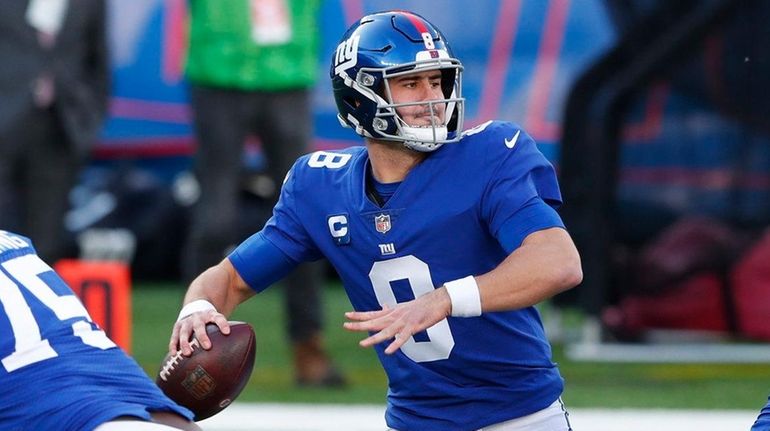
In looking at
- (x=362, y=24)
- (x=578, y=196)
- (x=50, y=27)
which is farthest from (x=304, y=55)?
(x=362, y=24)

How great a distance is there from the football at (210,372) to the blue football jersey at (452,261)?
1.08 ft

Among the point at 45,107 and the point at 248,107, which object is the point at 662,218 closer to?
the point at 248,107

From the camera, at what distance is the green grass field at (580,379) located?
6047 millimetres

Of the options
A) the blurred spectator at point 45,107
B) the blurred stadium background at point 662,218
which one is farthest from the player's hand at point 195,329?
the blurred spectator at point 45,107

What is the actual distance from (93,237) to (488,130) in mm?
5633

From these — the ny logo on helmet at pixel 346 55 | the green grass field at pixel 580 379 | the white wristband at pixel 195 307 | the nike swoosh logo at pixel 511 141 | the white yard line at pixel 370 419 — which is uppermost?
the ny logo on helmet at pixel 346 55

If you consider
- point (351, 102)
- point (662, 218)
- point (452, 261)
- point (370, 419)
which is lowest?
point (370, 419)

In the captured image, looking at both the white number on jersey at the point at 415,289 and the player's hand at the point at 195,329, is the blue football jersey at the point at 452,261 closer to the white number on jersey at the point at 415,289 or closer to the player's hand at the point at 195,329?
the white number on jersey at the point at 415,289

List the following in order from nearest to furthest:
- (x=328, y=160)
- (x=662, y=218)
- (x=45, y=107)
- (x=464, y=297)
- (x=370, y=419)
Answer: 1. (x=464, y=297)
2. (x=328, y=160)
3. (x=370, y=419)
4. (x=45, y=107)
5. (x=662, y=218)

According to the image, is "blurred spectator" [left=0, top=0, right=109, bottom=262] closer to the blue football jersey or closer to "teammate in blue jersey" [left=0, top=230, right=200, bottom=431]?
the blue football jersey

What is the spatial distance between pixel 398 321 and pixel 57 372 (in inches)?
27.1

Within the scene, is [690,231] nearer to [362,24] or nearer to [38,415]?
[362,24]

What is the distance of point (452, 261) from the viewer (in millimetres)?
3678

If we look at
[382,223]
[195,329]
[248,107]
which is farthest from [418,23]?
[248,107]
